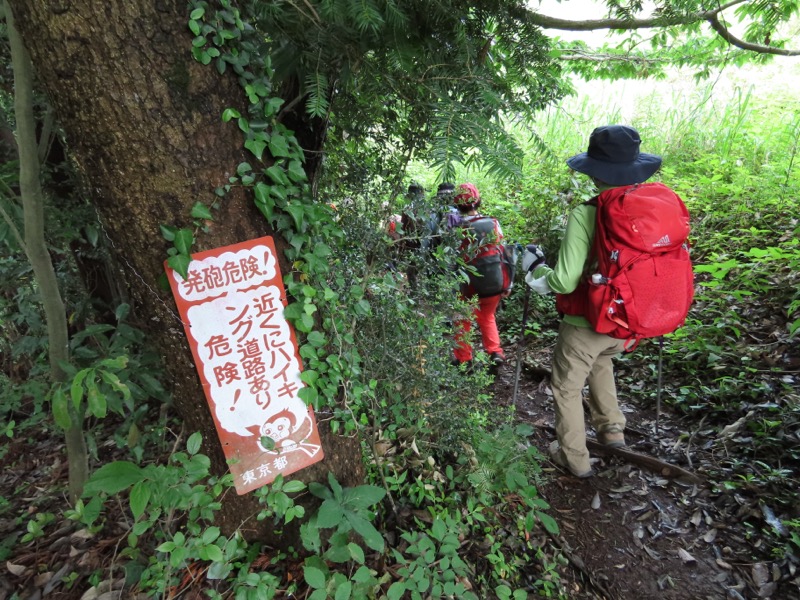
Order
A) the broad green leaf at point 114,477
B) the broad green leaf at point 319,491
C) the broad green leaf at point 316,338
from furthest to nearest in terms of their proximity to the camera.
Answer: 1. the broad green leaf at point 319,491
2. the broad green leaf at point 316,338
3. the broad green leaf at point 114,477

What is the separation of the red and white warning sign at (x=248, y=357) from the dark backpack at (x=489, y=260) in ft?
7.42

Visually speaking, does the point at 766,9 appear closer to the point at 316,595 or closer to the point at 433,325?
the point at 433,325

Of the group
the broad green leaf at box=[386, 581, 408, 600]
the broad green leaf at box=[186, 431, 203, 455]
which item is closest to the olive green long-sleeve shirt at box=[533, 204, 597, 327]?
the broad green leaf at box=[386, 581, 408, 600]

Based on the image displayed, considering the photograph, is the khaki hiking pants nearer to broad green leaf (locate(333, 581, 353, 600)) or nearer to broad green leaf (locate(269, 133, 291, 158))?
broad green leaf (locate(333, 581, 353, 600))

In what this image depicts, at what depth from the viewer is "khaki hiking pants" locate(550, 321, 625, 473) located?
2.76 m

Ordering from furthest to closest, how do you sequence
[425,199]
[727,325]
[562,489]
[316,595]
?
[727,325] → [562,489] → [425,199] → [316,595]

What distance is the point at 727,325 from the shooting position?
12.3ft

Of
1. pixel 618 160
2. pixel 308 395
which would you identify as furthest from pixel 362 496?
pixel 618 160

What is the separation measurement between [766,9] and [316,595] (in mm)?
3026

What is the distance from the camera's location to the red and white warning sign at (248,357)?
4.70ft

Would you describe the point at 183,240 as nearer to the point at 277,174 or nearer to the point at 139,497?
the point at 277,174

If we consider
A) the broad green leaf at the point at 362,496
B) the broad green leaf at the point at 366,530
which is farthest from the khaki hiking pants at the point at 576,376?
the broad green leaf at the point at 366,530

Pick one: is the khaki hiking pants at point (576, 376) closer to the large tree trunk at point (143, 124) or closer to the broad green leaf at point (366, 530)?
the broad green leaf at point (366, 530)

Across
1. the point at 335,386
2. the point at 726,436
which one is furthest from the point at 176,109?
the point at 726,436
